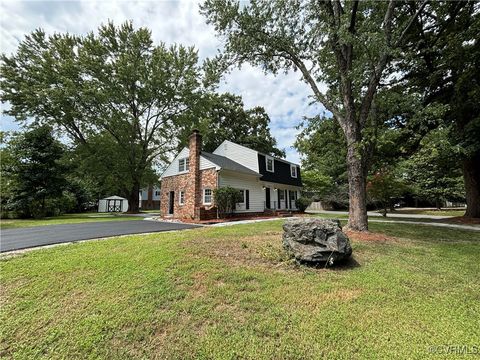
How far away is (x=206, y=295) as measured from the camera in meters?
3.37

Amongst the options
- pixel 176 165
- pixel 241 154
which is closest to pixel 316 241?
pixel 176 165

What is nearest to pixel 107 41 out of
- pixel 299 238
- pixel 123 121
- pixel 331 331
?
pixel 123 121

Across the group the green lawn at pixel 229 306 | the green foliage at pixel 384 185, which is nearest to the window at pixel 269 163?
the green foliage at pixel 384 185

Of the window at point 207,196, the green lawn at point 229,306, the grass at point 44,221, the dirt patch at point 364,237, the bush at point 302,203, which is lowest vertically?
the green lawn at point 229,306

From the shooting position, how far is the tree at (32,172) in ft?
53.6

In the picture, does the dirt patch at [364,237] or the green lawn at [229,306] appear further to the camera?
the dirt patch at [364,237]

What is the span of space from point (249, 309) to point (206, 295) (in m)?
0.71

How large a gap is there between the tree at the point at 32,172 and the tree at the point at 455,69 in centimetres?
2415

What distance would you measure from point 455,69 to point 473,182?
599cm

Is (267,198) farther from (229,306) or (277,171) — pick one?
(229,306)

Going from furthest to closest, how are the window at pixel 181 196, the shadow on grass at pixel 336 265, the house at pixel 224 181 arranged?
1. the window at pixel 181 196
2. the house at pixel 224 181
3. the shadow on grass at pixel 336 265

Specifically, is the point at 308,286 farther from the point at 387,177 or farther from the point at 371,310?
the point at 387,177

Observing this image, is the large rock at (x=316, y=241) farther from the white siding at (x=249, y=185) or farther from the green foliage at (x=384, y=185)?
the green foliage at (x=384, y=185)

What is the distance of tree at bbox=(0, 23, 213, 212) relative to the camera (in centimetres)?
2008
